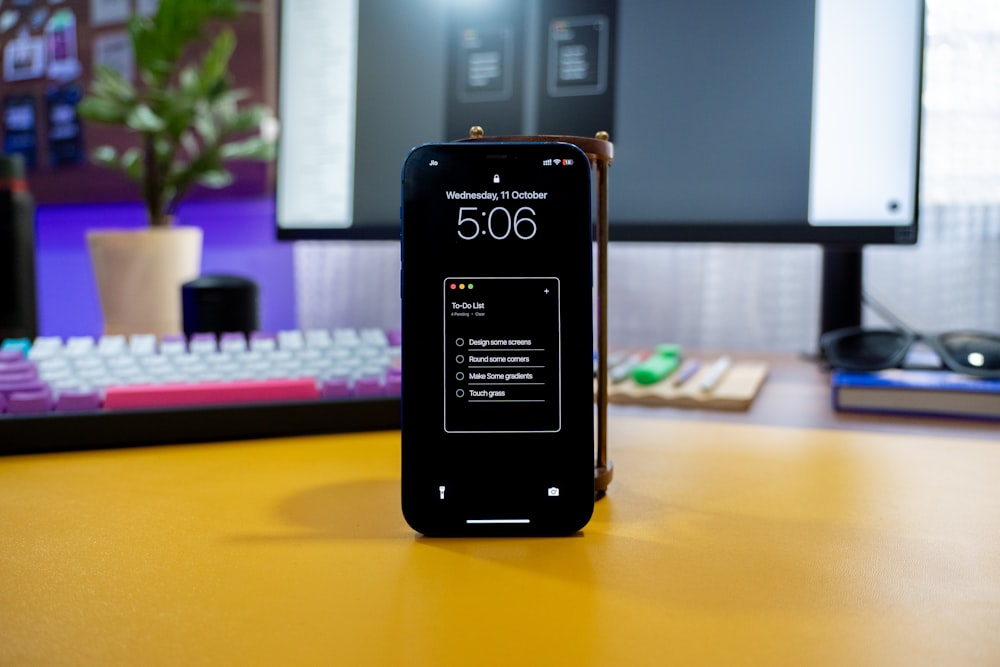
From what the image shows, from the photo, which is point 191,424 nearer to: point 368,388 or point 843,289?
point 368,388

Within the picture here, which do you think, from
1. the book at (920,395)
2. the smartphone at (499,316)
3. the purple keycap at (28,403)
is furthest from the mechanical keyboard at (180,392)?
the book at (920,395)

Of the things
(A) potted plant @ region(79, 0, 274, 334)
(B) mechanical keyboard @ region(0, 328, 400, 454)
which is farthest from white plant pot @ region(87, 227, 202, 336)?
(B) mechanical keyboard @ region(0, 328, 400, 454)

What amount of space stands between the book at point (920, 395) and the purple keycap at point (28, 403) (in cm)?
51

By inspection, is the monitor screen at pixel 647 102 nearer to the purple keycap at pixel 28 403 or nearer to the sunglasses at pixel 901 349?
the sunglasses at pixel 901 349

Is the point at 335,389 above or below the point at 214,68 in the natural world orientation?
below

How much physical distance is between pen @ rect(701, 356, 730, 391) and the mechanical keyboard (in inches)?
9.3

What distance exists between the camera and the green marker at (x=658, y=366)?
66 cm

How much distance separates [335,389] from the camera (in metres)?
0.54

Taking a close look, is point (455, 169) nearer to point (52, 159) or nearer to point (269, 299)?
point (269, 299)

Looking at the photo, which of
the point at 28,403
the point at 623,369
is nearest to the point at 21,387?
the point at 28,403

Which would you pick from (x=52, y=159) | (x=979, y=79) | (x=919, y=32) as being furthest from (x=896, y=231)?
(x=52, y=159)

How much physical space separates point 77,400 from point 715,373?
0.46 metres

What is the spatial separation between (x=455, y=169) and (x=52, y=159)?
139 centimetres

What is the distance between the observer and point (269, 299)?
1383 millimetres
